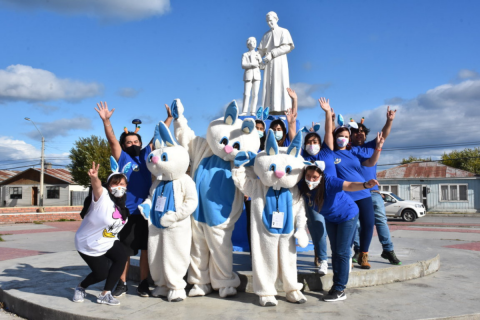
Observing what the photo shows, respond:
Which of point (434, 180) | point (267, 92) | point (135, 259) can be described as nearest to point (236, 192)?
point (135, 259)

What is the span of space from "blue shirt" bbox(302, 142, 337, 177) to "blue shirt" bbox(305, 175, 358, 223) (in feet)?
1.07

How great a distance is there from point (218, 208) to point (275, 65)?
5582 millimetres

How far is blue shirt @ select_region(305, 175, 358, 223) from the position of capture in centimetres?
417

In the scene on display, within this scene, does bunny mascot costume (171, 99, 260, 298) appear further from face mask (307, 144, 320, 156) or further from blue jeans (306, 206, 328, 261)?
blue jeans (306, 206, 328, 261)

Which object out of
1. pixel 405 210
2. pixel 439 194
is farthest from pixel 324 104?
pixel 439 194

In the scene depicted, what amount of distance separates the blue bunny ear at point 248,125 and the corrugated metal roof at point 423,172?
2776 cm

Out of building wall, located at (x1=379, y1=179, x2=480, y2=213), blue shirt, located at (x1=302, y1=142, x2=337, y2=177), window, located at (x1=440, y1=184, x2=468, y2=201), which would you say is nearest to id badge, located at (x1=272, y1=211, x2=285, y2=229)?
blue shirt, located at (x1=302, y1=142, x2=337, y2=177)

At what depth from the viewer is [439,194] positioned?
95.0ft

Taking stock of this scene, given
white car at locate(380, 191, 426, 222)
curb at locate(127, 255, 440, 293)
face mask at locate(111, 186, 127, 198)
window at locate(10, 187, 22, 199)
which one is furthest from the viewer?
window at locate(10, 187, 22, 199)

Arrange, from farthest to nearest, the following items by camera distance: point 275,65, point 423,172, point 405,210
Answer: point 423,172, point 405,210, point 275,65

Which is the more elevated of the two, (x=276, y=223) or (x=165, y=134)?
(x=165, y=134)

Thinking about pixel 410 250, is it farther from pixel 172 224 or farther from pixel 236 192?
pixel 172 224

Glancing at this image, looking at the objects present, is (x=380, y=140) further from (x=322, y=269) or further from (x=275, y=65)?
(x=275, y=65)

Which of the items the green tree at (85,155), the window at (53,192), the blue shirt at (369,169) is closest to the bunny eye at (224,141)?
the blue shirt at (369,169)
